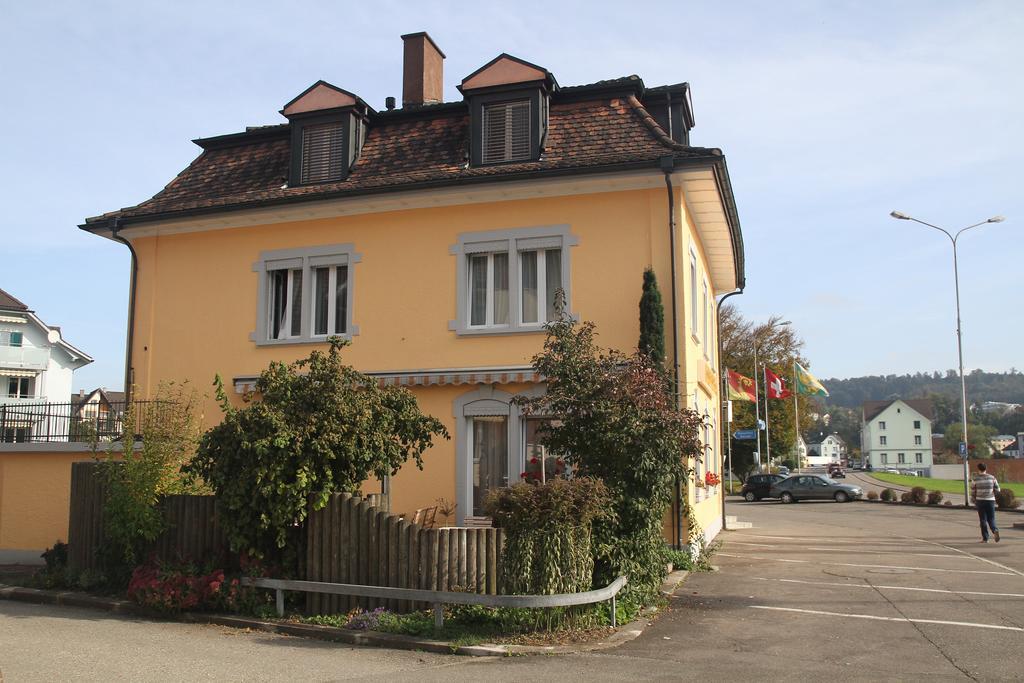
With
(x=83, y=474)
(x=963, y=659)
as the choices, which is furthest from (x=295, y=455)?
(x=963, y=659)

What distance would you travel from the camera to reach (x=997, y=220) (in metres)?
31.9

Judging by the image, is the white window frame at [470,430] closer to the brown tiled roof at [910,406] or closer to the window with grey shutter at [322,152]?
the window with grey shutter at [322,152]

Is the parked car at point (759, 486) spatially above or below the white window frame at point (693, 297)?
below

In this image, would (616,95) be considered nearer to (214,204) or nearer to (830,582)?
(214,204)

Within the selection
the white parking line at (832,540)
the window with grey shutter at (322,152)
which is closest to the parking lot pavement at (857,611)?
the white parking line at (832,540)

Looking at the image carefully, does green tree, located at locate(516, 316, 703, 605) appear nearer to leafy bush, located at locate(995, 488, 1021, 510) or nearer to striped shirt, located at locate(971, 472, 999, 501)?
striped shirt, located at locate(971, 472, 999, 501)

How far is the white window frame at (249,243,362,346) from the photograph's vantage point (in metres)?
16.6

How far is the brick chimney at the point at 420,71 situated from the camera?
1917cm

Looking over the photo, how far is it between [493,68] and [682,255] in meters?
5.07

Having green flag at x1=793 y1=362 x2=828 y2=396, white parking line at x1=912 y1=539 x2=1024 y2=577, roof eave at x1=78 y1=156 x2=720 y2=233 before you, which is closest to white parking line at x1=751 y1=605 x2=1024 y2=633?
white parking line at x1=912 y1=539 x2=1024 y2=577

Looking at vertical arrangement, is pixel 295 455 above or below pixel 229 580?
above

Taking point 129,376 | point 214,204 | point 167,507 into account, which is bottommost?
point 167,507

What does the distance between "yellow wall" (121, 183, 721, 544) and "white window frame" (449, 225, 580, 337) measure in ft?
0.37

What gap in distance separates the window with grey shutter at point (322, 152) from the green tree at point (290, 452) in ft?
22.2
